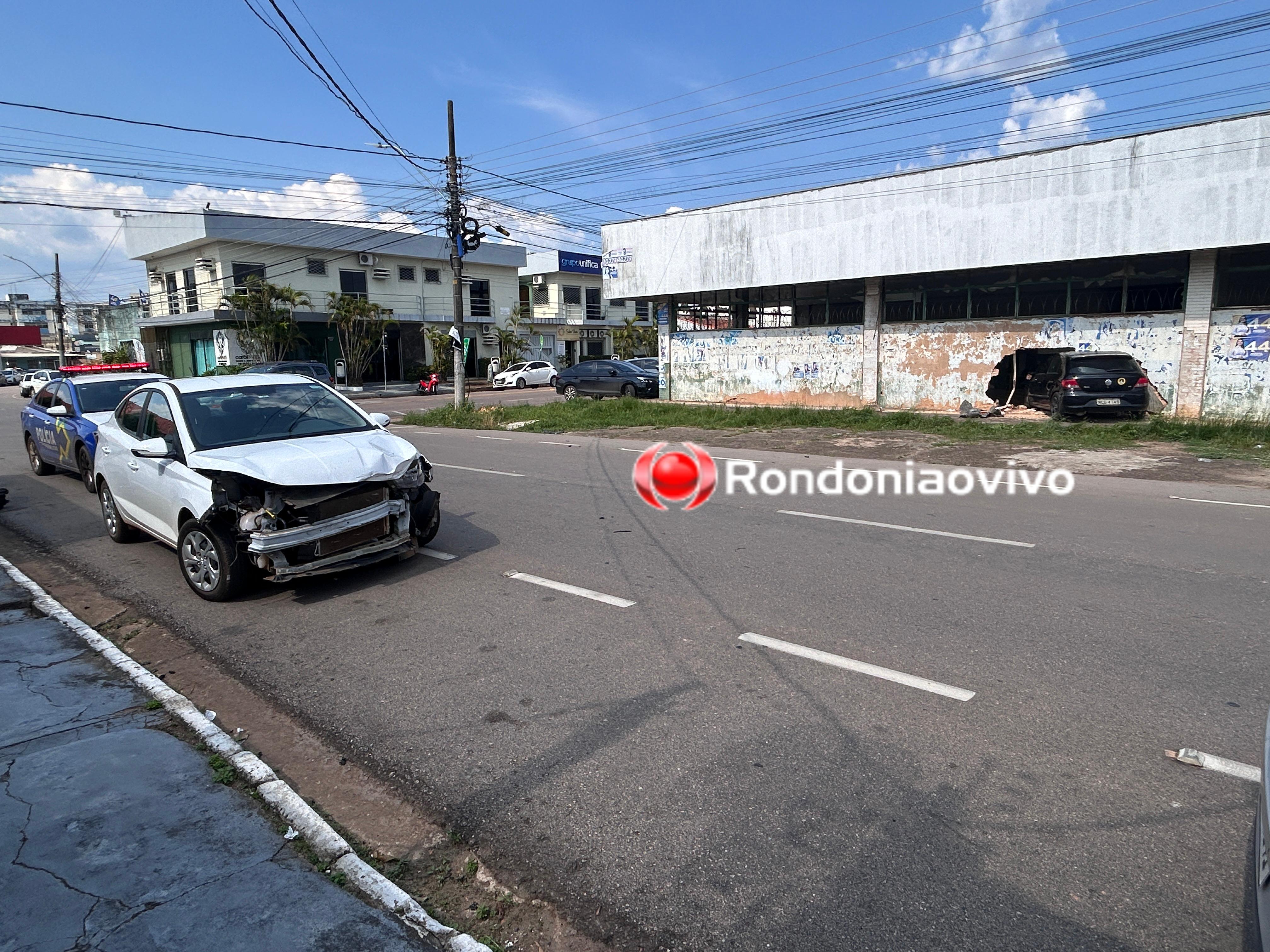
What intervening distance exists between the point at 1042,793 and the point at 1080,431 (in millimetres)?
14972

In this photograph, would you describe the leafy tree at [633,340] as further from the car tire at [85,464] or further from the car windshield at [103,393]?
the car tire at [85,464]

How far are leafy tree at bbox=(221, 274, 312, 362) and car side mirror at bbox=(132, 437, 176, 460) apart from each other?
3387 cm

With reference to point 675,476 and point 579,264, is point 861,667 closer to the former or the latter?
point 675,476

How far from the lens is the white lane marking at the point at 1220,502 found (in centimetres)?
909

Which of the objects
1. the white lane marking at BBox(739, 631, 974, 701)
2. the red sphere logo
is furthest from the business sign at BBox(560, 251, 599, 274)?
the white lane marking at BBox(739, 631, 974, 701)

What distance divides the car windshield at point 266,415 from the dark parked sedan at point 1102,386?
51.3ft

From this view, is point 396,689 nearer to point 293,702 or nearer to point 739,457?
point 293,702

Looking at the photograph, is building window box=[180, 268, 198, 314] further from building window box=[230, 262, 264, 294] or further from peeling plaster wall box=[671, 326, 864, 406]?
peeling plaster wall box=[671, 326, 864, 406]

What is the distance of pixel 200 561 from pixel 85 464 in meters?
6.12

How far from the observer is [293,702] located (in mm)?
4363

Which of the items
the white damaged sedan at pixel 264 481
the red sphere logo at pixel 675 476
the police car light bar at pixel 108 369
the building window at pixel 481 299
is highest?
the building window at pixel 481 299

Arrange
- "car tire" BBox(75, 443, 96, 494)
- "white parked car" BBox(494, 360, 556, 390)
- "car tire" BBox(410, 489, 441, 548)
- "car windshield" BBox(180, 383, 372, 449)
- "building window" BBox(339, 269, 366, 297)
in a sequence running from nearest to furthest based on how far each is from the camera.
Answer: "car windshield" BBox(180, 383, 372, 449) < "car tire" BBox(410, 489, 441, 548) < "car tire" BBox(75, 443, 96, 494) < "white parked car" BBox(494, 360, 556, 390) < "building window" BBox(339, 269, 366, 297)

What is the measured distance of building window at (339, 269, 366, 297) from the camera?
43469 millimetres

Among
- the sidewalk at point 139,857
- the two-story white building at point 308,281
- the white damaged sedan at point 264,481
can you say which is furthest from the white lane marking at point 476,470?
the two-story white building at point 308,281
